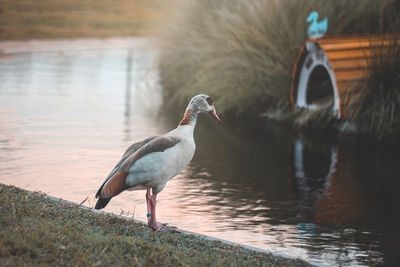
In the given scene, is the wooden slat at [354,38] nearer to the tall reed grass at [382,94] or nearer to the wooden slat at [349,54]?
the tall reed grass at [382,94]

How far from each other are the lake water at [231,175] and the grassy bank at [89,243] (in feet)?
1.97

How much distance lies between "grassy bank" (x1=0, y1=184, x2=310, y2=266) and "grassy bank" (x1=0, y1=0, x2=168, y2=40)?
28.8 meters

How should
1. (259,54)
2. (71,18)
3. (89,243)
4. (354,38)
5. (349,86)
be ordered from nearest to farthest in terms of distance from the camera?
1. (89,243)
2. (349,86)
3. (354,38)
4. (259,54)
5. (71,18)

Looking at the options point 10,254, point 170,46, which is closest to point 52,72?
point 170,46

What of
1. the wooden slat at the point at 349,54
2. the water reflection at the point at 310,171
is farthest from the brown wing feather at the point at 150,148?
the wooden slat at the point at 349,54

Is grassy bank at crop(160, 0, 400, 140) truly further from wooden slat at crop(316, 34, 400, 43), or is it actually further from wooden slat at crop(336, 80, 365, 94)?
wooden slat at crop(336, 80, 365, 94)

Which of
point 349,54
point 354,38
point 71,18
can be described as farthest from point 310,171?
point 71,18

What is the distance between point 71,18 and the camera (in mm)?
44031

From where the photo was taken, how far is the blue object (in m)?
11.8

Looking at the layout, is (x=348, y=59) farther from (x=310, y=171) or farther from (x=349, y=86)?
(x=310, y=171)

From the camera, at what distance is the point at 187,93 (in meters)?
14.5

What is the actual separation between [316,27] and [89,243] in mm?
8098

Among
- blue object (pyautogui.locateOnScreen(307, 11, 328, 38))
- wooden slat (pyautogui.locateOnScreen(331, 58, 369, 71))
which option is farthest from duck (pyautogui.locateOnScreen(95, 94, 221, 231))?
blue object (pyautogui.locateOnScreen(307, 11, 328, 38))

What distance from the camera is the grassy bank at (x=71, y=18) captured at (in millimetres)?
37344
